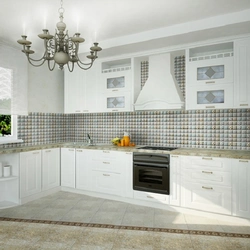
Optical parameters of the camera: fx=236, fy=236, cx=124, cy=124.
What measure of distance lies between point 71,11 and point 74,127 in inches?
106

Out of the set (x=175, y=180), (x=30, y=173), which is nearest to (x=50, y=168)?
(x=30, y=173)

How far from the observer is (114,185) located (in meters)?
3.79

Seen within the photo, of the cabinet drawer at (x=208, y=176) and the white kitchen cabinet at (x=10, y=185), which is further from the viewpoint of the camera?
the white kitchen cabinet at (x=10, y=185)

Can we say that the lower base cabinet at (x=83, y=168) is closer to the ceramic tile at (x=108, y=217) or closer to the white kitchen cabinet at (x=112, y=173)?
the white kitchen cabinet at (x=112, y=173)

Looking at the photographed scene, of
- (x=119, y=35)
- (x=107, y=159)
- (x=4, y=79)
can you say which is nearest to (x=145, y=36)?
(x=119, y=35)

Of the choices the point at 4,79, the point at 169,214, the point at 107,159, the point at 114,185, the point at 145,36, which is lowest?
the point at 169,214

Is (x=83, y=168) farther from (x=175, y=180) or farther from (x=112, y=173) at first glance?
(x=175, y=180)

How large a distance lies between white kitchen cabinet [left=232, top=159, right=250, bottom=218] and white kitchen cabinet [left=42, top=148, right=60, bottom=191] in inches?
114

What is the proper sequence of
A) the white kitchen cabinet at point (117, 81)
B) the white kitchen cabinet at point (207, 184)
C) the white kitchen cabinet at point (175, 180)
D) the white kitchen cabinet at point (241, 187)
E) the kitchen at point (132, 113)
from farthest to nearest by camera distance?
1. the white kitchen cabinet at point (117, 81)
2. the kitchen at point (132, 113)
3. the white kitchen cabinet at point (175, 180)
4. the white kitchen cabinet at point (207, 184)
5. the white kitchen cabinet at point (241, 187)

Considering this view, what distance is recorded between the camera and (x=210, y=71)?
3.31m

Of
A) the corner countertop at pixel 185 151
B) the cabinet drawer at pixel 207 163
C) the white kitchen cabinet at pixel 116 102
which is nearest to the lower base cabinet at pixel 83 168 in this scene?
the corner countertop at pixel 185 151

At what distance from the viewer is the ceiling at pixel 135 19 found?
254 cm

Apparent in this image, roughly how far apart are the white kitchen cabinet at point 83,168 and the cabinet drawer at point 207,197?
1626 millimetres

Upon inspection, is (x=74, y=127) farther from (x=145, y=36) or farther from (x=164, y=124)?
(x=145, y=36)
